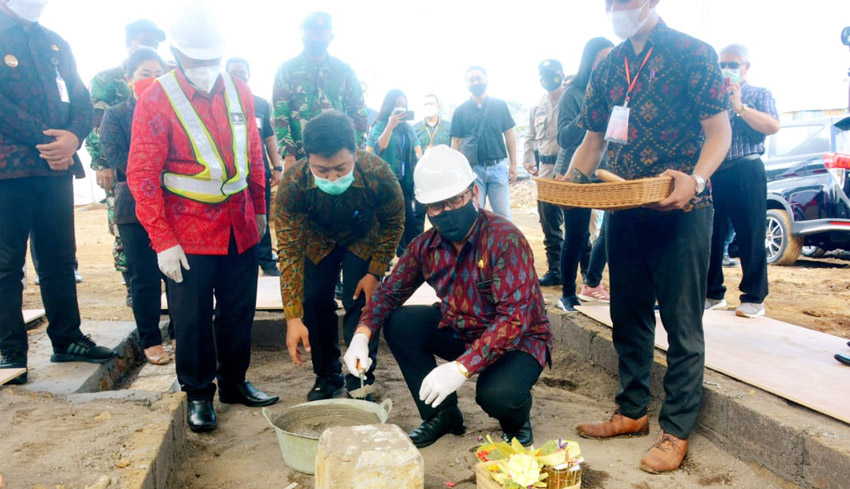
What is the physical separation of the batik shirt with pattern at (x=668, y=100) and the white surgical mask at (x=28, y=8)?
9.56 ft

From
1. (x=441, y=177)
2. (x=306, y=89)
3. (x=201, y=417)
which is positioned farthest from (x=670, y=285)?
(x=306, y=89)

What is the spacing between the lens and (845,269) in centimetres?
752

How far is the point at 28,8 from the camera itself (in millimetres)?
3146

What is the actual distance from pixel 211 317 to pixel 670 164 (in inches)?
91.1

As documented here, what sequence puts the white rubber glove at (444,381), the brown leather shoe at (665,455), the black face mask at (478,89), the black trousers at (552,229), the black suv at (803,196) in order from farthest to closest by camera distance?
the black suv at (803,196)
the black face mask at (478,89)
the black trousers at (552,229)
the brown leather shoe at (665,455)
the white rubber glove at (444,381)

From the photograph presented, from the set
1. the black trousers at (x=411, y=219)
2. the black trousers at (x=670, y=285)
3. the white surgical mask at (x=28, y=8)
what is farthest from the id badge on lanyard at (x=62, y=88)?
the black trousers at (x=411, y=219)

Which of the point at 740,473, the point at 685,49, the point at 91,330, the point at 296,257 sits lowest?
the point at 740,473

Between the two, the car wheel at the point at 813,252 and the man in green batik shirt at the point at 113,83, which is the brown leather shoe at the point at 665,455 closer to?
the man in green batik shirt at the point at 113,83

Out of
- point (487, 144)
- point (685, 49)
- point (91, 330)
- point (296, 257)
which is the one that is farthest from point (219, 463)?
point (487, 144)

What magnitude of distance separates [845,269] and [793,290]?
6.57ft

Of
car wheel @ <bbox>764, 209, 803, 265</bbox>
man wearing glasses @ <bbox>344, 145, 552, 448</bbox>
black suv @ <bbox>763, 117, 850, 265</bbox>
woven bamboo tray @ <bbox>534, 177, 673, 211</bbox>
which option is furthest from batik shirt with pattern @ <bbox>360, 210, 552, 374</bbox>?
car wheel @ <bbox>764, 209, 803, 265</bbox>

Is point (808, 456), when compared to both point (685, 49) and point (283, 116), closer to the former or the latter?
point (685, 49)

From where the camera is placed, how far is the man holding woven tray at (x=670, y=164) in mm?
2477

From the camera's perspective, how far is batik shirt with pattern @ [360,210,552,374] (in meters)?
2.54
